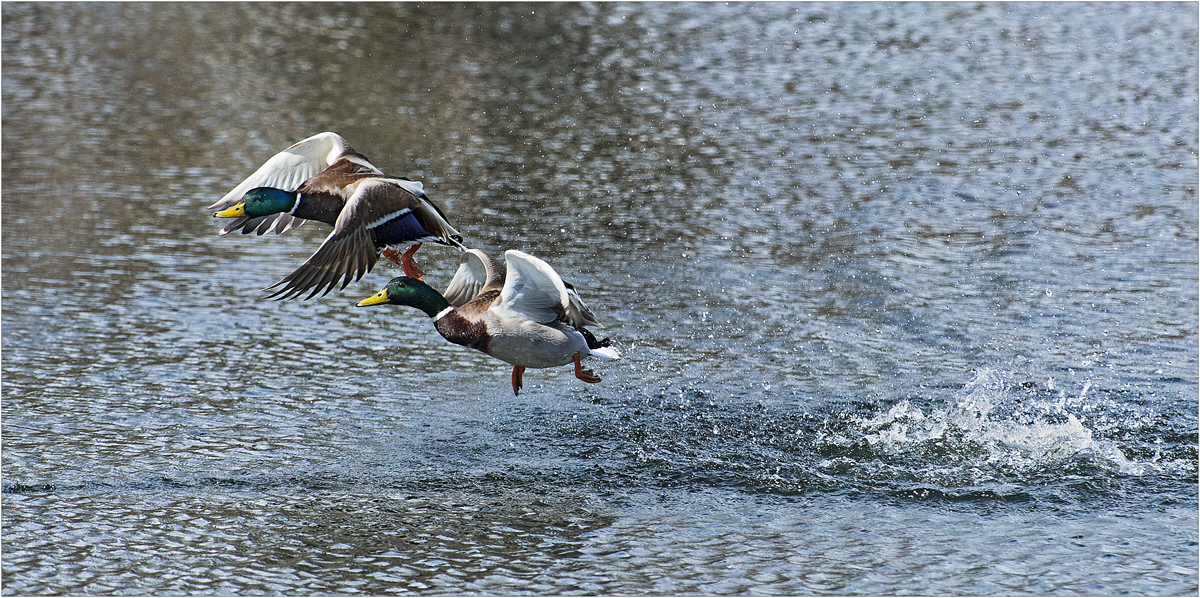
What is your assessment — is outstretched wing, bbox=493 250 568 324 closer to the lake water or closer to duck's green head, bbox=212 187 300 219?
the lake water

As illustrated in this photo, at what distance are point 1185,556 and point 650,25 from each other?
12923 millimetres

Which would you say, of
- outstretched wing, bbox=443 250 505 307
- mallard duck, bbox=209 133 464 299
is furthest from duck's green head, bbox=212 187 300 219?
outstretched wing, bbox=443 250 505 307

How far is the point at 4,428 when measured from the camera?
6707 mm

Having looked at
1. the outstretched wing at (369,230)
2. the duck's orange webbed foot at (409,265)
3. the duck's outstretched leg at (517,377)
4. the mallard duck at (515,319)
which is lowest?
the duck's outstretched leg at (517,377)

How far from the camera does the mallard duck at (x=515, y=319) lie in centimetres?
617

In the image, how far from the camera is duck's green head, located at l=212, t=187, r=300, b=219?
666cm

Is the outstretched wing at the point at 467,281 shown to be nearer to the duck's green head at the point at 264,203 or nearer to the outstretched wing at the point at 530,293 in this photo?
the outstretched wing at the point at 530,293

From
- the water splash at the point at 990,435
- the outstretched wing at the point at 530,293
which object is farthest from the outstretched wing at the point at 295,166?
the water splash at the point at 990,435

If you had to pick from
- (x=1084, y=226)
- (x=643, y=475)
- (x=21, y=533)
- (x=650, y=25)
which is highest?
(x=650, y=25)

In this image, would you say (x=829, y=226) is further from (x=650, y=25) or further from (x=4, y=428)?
(x=650, y=25)

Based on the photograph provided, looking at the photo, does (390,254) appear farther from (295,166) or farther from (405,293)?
(295,166)

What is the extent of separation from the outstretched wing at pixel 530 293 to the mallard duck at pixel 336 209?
37 centimetres

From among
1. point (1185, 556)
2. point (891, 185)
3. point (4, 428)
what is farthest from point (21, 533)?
point (891, 185)

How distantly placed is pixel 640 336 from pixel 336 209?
223 centimetres
